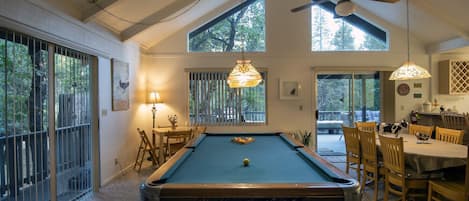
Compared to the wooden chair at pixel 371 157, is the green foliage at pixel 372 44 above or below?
above

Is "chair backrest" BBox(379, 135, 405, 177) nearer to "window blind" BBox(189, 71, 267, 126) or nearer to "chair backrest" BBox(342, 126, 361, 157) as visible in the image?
"chair backrest" BBox(342, 126, 361, 157)

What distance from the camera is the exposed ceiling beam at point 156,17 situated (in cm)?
525

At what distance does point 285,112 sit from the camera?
22.7ft

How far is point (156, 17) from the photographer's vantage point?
5.30 meters

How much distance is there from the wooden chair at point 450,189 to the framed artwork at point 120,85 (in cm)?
460

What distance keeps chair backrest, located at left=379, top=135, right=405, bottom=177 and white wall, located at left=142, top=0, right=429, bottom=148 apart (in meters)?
3.28

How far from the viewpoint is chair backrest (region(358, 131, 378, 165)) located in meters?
3.90

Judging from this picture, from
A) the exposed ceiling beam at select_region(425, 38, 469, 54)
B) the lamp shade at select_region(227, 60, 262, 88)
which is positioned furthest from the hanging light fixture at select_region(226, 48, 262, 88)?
the exposed ceiling beam at select_region(425, 38, 469, 54)

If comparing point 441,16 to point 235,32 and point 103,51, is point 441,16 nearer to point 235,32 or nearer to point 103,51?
point 235,32

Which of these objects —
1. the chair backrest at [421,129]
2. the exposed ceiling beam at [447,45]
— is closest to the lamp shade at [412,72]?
the chair backrest at [421,129]

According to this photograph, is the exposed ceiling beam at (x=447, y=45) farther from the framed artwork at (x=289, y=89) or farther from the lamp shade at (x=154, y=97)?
the lamp shade at (x=154, y=97)

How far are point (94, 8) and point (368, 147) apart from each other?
4.13 metres

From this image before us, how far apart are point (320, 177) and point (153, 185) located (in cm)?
117

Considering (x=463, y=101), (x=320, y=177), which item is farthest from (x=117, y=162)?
(x=463, y=101)
